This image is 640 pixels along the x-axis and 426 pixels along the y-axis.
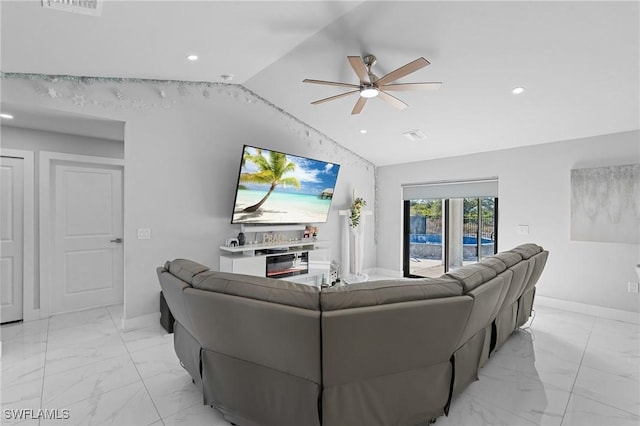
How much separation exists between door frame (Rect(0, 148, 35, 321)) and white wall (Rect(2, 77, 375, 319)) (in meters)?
1.09

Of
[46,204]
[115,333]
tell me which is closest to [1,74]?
[46,204]

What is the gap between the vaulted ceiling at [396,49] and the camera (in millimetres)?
2232

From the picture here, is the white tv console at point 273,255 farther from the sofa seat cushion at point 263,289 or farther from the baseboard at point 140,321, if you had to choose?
the sofa seat cushion at point 263,289

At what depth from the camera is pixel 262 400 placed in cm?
170

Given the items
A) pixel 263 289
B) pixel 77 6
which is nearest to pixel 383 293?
pixel 263 289

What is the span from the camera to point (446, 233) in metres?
5.69

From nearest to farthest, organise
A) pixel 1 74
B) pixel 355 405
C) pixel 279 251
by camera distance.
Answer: pixel 355 405 → pixel 1 74 → pixel 279 251

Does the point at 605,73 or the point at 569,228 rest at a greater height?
the point at 605,73

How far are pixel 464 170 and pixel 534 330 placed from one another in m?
2.70

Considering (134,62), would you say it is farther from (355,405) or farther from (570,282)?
(570,282)

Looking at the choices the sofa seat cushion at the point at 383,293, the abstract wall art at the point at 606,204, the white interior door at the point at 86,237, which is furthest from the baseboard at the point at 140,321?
the abstract wall art at the point at 606,204

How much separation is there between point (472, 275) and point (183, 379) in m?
2.29

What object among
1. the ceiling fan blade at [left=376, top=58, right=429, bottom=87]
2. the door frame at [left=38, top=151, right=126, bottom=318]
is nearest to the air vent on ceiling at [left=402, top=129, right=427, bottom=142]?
the ceiling fan blade at [left=376, top=58, right=429, bottom=87]

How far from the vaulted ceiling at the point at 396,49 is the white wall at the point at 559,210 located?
0.89ft
